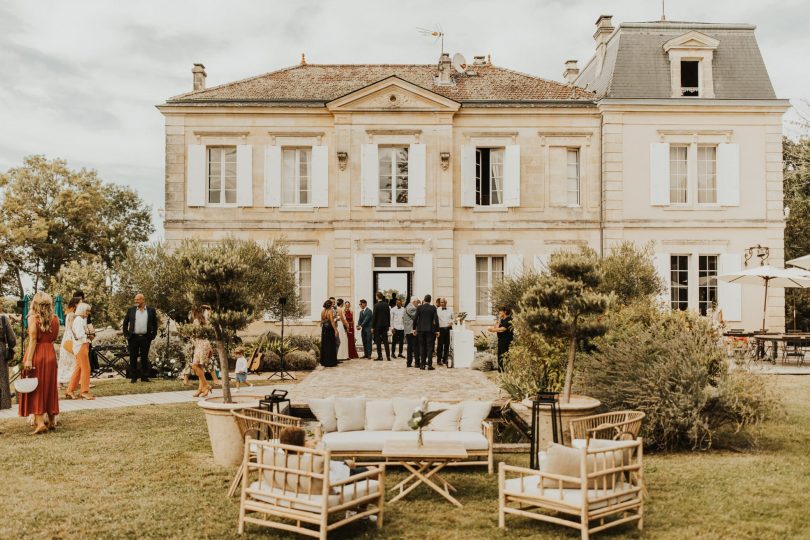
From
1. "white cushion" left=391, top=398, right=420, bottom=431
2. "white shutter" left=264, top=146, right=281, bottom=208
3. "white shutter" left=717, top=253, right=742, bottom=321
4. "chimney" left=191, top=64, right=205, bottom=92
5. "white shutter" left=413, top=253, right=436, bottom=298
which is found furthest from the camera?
"chimney" left=191, top=64, right=205, bottom=92

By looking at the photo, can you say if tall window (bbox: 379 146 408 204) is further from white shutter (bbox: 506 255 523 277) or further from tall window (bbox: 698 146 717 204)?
tall window (bbox: 698 146 717 204)

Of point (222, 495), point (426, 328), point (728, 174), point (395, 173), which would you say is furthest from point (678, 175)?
point (222, 495)

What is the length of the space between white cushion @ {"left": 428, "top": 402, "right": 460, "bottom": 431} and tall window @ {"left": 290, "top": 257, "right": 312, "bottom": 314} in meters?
13.1

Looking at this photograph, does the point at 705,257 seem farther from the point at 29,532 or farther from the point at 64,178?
the point at 64,178

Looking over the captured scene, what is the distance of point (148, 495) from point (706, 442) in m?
6.19

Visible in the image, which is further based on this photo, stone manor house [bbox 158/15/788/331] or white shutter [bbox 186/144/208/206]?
white shutter [bbox 186/144/208/206]

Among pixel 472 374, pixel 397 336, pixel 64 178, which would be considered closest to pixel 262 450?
pixel 472 374

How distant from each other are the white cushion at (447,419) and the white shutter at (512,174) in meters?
13.5

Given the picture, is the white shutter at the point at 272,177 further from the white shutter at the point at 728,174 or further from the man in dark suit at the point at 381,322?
the white shutter at the point at 728,174

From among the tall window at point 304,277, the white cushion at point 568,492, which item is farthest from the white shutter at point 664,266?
the white cushion at point 568,492

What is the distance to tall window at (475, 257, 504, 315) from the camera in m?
21.6

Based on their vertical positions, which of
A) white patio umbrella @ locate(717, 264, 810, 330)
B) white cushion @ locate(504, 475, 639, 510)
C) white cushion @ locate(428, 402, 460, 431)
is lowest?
white cushion @ locate(504, 475, 639, 510)

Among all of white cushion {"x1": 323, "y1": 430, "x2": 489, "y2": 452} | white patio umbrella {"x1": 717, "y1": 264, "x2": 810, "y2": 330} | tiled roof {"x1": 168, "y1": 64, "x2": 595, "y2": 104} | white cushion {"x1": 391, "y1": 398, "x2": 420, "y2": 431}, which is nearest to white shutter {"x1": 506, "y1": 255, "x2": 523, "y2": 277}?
tiled roof {"x1": 168, "y1": 64, "x2": 595, "y2": 104}

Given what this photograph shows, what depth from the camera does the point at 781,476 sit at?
306 inches
